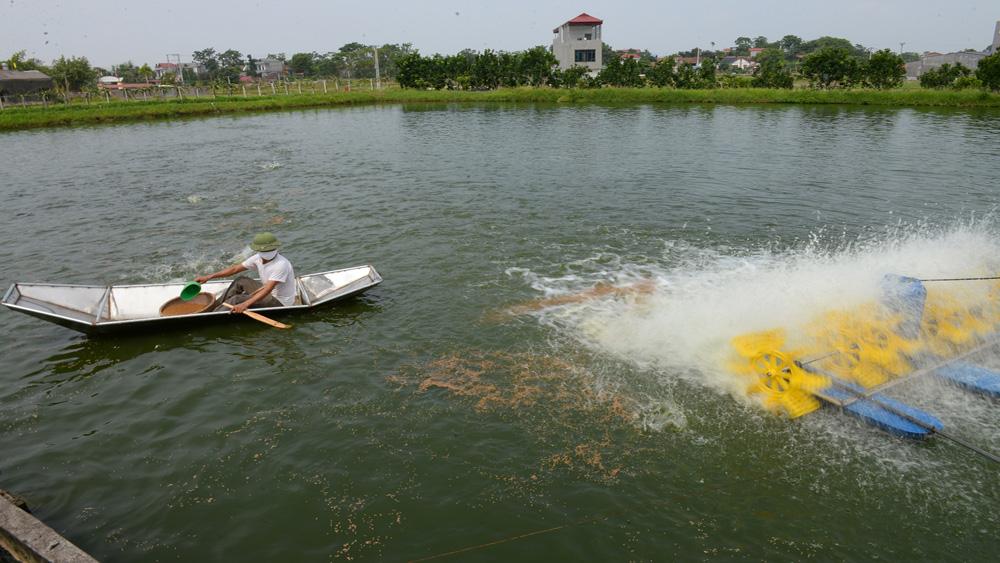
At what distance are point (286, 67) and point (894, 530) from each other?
523ft

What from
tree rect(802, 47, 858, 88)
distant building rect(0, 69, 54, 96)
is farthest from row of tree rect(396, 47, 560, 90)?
distant building rect(0, 69, 54, 96)

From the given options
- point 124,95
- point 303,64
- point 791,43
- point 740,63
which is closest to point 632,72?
point 124,95

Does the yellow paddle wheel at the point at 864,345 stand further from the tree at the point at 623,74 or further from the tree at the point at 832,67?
the tree at the point at 623,74

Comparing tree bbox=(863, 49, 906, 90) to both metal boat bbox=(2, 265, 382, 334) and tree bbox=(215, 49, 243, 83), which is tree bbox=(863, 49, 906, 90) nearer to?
metal boat bbox=(2, 265, 382, 334)

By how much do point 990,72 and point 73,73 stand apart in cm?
10424

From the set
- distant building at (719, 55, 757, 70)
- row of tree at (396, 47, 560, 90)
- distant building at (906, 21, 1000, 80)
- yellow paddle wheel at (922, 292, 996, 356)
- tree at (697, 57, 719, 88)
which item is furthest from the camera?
distant building at (719, 55, 757, 70)

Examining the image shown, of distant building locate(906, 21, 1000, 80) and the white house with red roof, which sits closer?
the white house with red roof

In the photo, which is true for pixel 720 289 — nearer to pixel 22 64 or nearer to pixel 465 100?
pixel 465 100

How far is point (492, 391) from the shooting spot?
937cm

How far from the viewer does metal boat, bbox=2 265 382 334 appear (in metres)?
10.5

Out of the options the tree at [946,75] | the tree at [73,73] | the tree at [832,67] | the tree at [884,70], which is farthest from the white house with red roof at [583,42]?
the tree at [73,73]

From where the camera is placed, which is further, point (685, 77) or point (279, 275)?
point (685, 77)

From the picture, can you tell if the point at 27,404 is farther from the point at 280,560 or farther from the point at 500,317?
the point at 500,317

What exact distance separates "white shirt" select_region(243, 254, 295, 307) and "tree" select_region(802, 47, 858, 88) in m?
69.3
